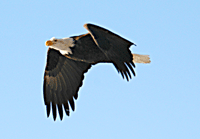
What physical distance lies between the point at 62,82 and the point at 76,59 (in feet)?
3.11

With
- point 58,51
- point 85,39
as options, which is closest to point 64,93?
point 58,51

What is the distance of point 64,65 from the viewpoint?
8.98m

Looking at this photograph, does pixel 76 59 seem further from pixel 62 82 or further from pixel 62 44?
pixel 62 82

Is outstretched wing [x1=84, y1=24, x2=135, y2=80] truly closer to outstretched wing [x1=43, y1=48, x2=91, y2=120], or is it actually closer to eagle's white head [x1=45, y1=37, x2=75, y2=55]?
eagle's white head [x1=45, y1=37, x2=75, y2=55]

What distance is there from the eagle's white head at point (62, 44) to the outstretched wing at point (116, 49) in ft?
2.88

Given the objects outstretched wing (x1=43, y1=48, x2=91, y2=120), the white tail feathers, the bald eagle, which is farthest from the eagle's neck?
the white tail feathers

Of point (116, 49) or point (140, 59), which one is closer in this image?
point (116, 49)

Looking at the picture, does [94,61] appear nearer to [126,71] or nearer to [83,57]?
[83,57]

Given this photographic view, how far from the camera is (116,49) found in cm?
775

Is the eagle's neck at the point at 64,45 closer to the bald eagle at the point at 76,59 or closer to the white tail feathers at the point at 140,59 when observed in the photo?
the bald eagle at the point at 76,59

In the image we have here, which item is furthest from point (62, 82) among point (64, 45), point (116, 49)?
point (116, 49)

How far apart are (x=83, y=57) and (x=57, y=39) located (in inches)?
27.3

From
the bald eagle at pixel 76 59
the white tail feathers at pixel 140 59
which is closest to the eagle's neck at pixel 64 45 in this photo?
the bald eagle at pixel 76 59

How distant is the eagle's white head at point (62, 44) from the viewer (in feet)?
26.6
